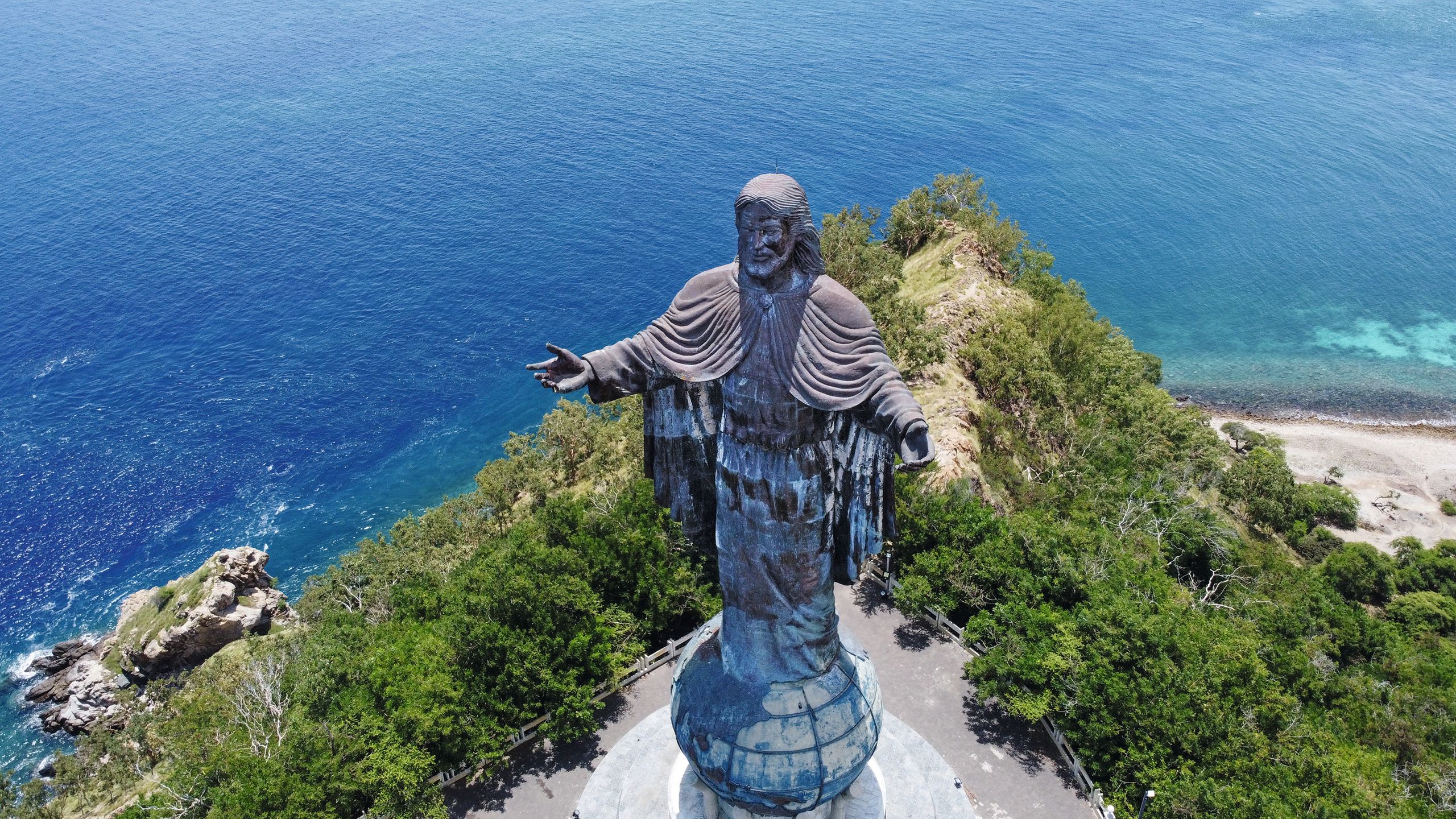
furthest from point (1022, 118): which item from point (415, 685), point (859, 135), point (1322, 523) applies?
point (415, 685)

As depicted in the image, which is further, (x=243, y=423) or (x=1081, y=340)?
(x=243, y=423)

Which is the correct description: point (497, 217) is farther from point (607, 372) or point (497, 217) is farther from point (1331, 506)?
point (607, 372)

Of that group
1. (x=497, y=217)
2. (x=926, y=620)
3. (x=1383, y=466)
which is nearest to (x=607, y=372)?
(x=926, y=620)

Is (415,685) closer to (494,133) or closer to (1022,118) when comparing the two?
(494,133)

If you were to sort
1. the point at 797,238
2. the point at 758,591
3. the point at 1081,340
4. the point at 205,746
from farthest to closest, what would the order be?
1. the point at 1081,340
2. the point at 205,746
3. the point at 758,591
4. the point at 797,238

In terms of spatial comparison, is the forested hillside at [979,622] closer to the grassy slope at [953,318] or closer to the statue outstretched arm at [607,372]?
the grassy slope at [953,318]

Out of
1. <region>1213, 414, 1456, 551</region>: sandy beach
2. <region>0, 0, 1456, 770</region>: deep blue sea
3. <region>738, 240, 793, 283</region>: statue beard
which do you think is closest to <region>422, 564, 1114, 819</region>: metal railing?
<region>738, 240, 793, 283</region>: statue beard

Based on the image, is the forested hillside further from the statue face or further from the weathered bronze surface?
the statue face

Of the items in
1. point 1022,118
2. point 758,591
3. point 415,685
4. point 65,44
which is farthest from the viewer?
point 65,44
